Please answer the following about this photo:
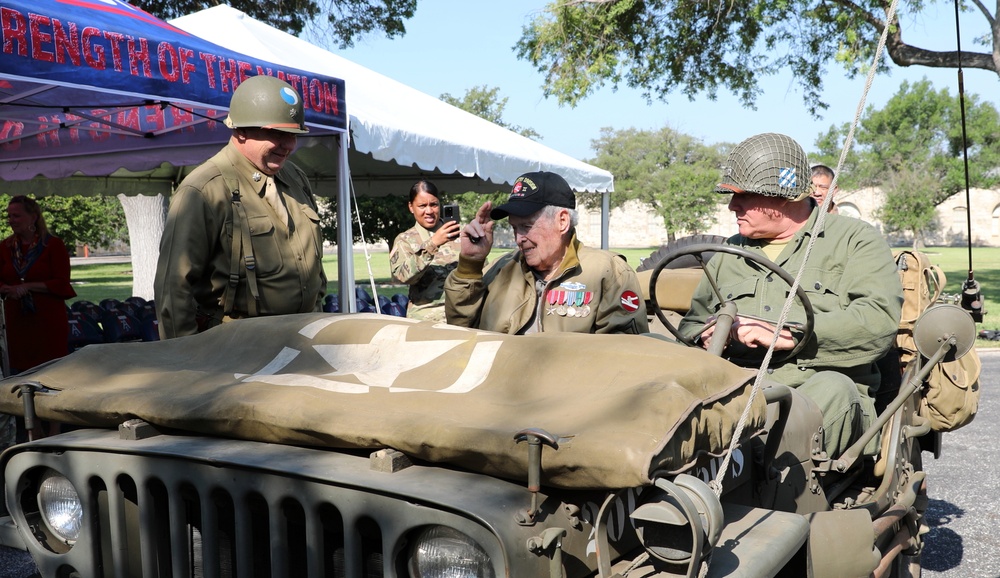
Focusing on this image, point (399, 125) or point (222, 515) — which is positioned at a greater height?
point (399, 125)

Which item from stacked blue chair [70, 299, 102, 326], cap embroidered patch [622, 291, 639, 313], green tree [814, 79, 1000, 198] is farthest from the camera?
green tree [814, 79, 1000, 198]

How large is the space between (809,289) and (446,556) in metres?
2.08

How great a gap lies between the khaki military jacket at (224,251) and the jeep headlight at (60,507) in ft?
3.80

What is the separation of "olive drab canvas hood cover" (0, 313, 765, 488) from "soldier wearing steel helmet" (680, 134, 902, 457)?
0.97m

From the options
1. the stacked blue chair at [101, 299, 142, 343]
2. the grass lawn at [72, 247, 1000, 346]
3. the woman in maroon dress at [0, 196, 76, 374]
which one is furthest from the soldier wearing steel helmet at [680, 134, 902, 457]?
the grass lawn at [72, 247, 1000, 346]

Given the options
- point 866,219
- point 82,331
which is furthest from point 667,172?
point 82,331

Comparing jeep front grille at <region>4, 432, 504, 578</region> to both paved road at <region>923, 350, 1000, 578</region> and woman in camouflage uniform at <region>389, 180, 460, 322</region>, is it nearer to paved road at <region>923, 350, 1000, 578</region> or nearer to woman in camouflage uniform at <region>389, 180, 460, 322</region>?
paved road at <region>923, 350, 1000, 578</region>

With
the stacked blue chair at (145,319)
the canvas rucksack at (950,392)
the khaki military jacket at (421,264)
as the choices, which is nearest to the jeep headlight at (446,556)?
the canvas rucksack at (950,392)

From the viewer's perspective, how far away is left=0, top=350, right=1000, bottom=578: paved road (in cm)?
456

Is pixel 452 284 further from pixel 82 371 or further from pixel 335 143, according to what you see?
pixel 335 143

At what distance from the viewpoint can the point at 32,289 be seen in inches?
293

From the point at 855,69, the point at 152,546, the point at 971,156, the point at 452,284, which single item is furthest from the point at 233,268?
the point at 971,156

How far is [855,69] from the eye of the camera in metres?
15.8

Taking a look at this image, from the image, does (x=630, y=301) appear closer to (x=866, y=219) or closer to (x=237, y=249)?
(x=237, y=249)
